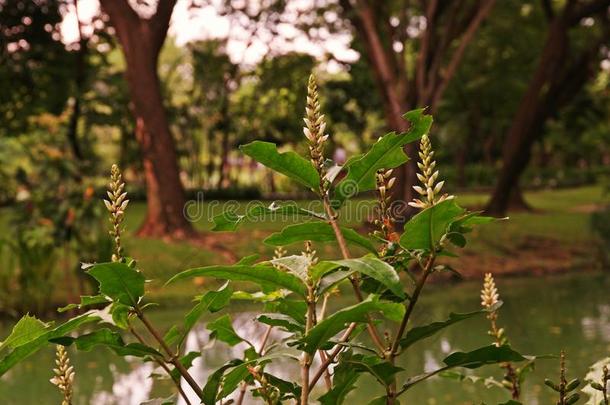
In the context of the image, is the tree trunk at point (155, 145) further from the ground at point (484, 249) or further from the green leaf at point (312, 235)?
the green leaf at point (312, 235)

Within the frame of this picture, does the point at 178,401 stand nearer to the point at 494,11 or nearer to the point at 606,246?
the point at 606,246

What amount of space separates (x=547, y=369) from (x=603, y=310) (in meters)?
3.73

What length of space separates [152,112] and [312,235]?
13089 millimetres

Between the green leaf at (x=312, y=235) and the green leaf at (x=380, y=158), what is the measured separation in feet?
0.20

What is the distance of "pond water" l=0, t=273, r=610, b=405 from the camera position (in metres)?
5.93

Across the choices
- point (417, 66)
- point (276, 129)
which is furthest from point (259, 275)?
point (276, 129)

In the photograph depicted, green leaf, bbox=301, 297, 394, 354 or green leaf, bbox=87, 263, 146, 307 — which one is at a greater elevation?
green leaf, bbox=87, 263, 146, 307

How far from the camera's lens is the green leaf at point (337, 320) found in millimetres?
1353

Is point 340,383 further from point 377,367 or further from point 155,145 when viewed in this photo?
point 155,145

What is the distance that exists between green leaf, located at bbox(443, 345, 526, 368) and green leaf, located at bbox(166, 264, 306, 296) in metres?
0.30

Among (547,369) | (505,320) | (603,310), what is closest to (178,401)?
(547,369)

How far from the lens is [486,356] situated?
5.05ft

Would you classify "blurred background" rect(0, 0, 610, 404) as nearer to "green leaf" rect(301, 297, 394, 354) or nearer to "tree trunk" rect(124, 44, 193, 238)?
→ "tree trunk" rect(124, 44, 193, 238)

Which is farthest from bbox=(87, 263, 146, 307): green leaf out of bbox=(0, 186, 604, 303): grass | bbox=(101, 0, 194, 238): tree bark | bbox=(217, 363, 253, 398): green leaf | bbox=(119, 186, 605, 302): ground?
bbox=(101, 0, 194, 238): tree bark
